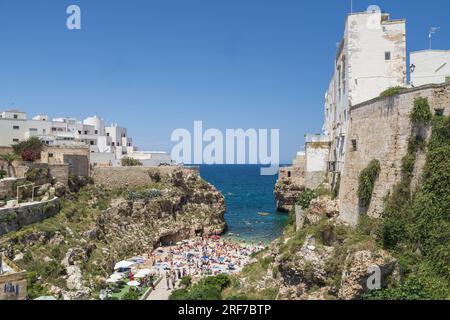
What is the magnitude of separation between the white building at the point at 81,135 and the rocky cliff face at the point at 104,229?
10.6 meters

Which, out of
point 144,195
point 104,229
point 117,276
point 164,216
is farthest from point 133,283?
point 144,195

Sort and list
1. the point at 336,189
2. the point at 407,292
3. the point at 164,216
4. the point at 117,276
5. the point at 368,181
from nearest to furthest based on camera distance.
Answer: the point at 407,292 < the point at 368,181 < the point at 336,189 < the point at 117,276 < the point at 164,216

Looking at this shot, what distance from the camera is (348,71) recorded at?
22.7 m

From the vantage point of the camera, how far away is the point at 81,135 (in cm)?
5556

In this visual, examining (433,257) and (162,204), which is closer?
(433,257)

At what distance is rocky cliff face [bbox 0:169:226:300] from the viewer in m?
24.0

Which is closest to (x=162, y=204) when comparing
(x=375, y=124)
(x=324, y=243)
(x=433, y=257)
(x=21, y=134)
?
(x=21, y=134)

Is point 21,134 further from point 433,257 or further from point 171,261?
point 433,257

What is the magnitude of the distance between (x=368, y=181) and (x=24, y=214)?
2240 cm

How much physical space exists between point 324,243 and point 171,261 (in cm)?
1704

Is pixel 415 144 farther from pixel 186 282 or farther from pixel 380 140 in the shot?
pixel 186 282

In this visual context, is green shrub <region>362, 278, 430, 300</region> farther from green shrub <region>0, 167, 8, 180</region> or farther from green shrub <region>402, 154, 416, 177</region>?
green shrub <region>0, 167, 8, 180</region>

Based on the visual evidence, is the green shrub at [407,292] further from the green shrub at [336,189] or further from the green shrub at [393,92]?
the green shrub at [336,189]
